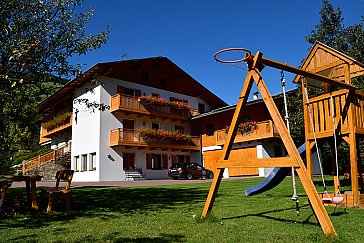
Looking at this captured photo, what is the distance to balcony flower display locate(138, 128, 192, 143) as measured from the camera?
28406 millimetres

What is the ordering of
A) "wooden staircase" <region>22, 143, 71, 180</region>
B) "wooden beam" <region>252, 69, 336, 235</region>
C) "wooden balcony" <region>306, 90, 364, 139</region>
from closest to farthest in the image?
"wooden beam" <region>252, 69, 336, 235</region>, "wooden balcony" <region>306, 90, 364, 139</region>, "wooden staircase" <region>22, 143, 71, 180</region>

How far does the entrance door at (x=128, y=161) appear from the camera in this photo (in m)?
28.5

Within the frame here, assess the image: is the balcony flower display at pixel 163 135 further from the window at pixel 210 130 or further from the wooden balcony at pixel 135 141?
the window at pixel 210 130

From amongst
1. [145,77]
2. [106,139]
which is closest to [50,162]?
[106,139]

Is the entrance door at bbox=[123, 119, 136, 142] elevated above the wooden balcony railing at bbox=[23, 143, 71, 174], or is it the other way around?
the entrance door at bbox=[123, 119, 136, 142]

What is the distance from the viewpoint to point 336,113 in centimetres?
793

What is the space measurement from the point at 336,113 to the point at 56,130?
1251 inches

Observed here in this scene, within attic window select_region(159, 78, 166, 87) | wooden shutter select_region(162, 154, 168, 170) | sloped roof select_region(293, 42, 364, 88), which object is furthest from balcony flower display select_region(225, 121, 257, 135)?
sloped roof select_region(293, 42, 364, 88)

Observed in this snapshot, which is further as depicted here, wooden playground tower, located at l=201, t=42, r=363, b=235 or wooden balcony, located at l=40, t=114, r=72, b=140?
wooden balcony, located at l=40, t=114, r=72, b=140

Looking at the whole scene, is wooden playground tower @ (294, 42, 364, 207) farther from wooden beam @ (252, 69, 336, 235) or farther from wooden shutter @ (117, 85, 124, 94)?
wooden shutter @ (117, 85, 124, 94)

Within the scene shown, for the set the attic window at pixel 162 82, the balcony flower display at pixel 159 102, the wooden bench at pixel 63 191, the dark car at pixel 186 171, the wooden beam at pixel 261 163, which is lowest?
the dark car at pixel 186 171

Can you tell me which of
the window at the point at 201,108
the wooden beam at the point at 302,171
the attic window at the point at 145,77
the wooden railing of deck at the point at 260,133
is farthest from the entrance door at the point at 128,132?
the wooden beam at the point at 302,171

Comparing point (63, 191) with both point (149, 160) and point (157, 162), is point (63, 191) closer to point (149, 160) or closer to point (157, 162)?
point (149, 160)

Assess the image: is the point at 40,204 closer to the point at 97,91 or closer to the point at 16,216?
the point at 16,216
